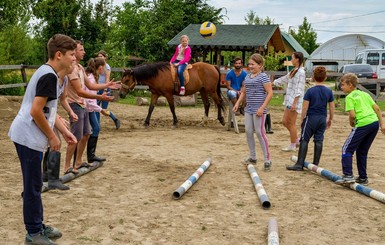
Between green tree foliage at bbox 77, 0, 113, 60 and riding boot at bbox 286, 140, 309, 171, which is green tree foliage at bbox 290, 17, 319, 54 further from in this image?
riding boot at bbox 286, 140, 309, 171

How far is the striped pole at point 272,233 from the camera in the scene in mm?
3759

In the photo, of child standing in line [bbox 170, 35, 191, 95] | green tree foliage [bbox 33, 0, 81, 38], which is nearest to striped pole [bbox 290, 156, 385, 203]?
child standing in line [bbox 170, 35, 191, 95]

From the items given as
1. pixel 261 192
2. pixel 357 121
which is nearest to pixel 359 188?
pixel 357 121

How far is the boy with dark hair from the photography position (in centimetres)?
354

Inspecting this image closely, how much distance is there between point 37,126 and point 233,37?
2399 cm

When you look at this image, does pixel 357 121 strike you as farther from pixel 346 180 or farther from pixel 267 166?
pixel 267 166

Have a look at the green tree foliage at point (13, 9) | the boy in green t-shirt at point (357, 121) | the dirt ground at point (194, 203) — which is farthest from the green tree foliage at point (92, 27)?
the boy in green t-shirt at point (357, 121)

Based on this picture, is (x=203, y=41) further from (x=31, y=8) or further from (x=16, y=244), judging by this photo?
(x=16, y=244)

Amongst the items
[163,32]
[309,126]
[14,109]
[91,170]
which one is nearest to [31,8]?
[14,109]

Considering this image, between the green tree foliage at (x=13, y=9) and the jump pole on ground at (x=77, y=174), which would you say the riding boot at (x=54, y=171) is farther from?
the green tree foliage at (x=13, y=9)

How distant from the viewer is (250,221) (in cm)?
458

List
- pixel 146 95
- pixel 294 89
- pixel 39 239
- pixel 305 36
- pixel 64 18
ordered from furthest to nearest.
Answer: pixel 305 36, pixel 64 18, pixel 146 95, pixel 294 89, pixel 39 239

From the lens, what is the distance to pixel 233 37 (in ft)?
88.2

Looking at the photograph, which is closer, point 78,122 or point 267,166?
point 78,122
